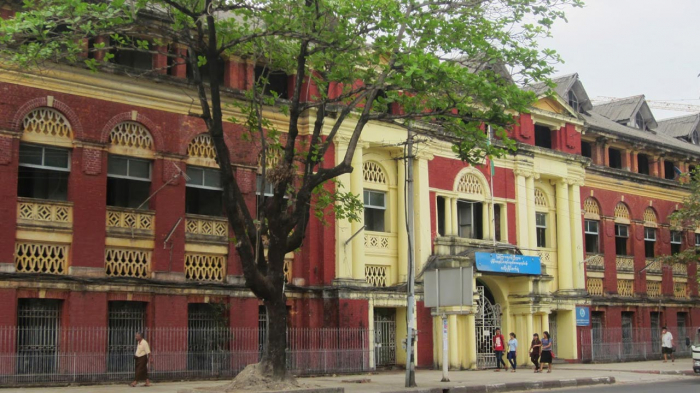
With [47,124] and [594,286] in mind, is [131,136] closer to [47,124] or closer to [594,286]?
[47,124]

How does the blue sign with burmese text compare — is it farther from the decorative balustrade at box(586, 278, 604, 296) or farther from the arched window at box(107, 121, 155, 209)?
the arched window at box(107, 121, 155, 209)

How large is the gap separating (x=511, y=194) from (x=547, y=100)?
4.92m

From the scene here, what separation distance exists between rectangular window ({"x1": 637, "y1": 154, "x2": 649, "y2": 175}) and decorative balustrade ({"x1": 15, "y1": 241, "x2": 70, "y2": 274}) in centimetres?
3010

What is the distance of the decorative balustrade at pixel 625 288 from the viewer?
4175 centimetres

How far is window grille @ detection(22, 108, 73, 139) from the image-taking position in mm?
24281

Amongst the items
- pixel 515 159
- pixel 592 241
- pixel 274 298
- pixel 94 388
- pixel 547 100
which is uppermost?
pixel 547 100

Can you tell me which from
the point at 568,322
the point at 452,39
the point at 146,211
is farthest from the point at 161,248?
the point at 568,322

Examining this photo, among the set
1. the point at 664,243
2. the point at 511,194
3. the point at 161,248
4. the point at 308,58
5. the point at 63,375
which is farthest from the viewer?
the point at 664,243

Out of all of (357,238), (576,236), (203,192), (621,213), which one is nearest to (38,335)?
(203,192)

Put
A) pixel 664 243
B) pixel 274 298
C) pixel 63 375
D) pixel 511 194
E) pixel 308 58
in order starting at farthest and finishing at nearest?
pixel 664 243 < pixel 511 194 < pixel 63 375 < pixel 308 58 < pixel 274 298

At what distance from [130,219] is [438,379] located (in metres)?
10.2

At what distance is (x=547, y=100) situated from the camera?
126ft

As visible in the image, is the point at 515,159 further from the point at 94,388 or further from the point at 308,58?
the point at 94,388

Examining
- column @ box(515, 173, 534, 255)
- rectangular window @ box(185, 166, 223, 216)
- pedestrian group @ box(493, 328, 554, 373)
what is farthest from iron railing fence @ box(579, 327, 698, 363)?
rectangular window @ box(185, 166, 223, 216)
